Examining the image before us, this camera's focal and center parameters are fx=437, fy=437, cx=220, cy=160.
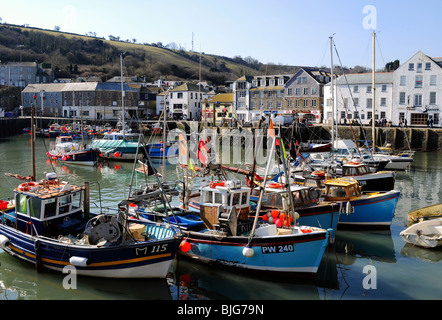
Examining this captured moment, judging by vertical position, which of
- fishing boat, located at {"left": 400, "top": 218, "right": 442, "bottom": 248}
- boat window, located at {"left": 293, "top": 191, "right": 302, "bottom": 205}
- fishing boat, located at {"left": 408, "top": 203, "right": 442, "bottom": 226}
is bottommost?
fishing boat, located at {"left": 400, "top": 218, "right": 442, "bottom": 248}

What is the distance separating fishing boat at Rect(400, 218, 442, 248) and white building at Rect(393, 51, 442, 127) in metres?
41.1

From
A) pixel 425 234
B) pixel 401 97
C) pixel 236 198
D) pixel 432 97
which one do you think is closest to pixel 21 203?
pixel 236 198

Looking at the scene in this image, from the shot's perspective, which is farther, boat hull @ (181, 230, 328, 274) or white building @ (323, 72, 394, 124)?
white building @ (323, 72, 394, 124)

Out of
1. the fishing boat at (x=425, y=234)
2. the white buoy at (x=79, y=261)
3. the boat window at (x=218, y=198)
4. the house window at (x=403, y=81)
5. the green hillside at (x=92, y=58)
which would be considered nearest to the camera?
the white buoy at (x=79, y=261)

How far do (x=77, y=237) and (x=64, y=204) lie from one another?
1.72 metres

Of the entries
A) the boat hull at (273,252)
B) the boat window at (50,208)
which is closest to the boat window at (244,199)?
the boat hull at (273,252)

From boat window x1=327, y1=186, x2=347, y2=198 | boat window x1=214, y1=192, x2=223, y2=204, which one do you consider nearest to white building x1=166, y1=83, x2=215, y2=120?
boat window x1=327, y1=186, x2=347, y2=198

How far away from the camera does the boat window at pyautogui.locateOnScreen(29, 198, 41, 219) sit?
14281mm

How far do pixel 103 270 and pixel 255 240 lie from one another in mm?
4610

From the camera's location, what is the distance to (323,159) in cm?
3309

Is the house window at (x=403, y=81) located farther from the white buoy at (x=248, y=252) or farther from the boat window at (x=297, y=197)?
the white buoy at (x=248, y=252)

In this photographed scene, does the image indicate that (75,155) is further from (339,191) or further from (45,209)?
(339,191)

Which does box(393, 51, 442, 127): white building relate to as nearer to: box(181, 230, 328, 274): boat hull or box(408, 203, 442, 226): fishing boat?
box(408, 203, 442, 226): fishing boat

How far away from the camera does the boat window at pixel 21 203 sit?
47.9 feet
